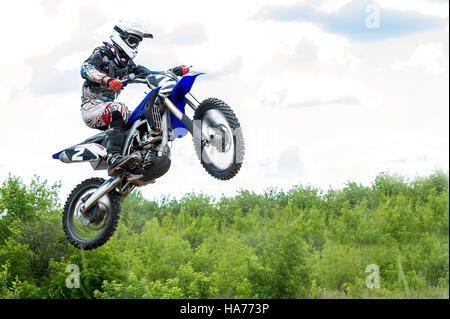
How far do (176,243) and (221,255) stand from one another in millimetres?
4254

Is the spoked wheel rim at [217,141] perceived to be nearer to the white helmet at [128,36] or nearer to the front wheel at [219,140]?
the front wheel at [219,140]

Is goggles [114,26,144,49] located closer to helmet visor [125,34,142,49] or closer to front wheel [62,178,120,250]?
helmet visor [125,34,142,49]

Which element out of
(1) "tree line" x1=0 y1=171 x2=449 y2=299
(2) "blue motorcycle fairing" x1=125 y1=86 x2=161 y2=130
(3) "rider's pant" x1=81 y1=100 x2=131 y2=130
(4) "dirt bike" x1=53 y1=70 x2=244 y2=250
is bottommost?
(4) "dirt bike" x1=53 y1=70 x2=244 y2=250

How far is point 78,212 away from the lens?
11.4 meters

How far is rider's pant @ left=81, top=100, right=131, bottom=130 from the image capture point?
10477mm

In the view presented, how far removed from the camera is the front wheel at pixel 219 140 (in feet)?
28.8

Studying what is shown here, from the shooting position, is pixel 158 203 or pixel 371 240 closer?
pixel 371 240

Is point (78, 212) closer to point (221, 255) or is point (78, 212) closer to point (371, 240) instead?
point (371, 240)

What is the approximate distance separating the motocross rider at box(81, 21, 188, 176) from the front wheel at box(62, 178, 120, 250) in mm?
777

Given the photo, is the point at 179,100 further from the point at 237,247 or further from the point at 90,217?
the point at 237,247

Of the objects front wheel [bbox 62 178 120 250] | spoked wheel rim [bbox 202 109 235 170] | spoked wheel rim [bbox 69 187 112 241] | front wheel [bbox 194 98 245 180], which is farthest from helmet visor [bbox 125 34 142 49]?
spoked wheel rim [bbox 69 187 112 241]

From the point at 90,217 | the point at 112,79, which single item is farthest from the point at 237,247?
the point at 112,79

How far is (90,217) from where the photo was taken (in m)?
11.1
